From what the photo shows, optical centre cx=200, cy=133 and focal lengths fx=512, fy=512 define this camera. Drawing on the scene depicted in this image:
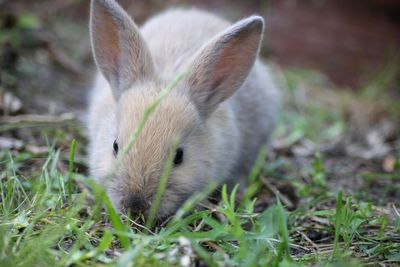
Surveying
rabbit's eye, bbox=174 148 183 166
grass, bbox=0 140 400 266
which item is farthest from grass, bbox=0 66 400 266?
rabbit's eye, bbox=174 148 183 166

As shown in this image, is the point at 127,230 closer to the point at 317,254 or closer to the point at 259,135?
the point at 317,254

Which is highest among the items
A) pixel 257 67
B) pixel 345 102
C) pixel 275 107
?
pixel 257 67

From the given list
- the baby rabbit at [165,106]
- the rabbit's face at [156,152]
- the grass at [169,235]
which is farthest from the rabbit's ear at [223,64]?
the grass at [169,235]

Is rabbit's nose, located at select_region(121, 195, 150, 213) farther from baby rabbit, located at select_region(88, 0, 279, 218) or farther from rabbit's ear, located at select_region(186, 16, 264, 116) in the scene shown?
rabbit's ear, located at select_region(186, 16, 264, 116)

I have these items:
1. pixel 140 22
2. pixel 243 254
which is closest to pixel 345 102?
pixel 140 22

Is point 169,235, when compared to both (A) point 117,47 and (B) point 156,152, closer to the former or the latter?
(B) point 156,152

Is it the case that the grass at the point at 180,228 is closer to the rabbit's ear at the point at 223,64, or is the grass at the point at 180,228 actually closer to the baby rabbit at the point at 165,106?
the baby rabbit at the point at 165,106
